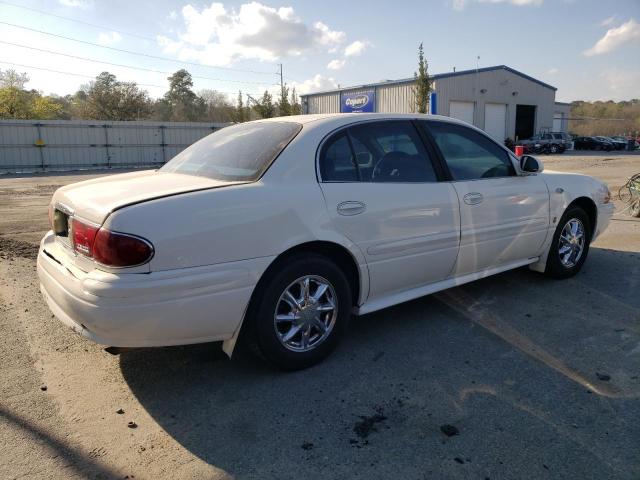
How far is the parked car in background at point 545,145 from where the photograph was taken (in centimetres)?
3969

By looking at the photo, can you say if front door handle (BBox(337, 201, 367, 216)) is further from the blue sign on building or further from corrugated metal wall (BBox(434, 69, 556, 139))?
the blue sign on building

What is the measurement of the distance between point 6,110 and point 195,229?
49.2 m

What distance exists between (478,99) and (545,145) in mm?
6455

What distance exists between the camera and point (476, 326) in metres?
3.95

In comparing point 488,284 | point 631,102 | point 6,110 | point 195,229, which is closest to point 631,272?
point 488,284

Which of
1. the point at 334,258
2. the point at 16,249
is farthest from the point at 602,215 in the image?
the point at 16,249

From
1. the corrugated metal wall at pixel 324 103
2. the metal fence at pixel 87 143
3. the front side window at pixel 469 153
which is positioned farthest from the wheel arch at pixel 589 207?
the corrugated metal wall at pixel 324 103

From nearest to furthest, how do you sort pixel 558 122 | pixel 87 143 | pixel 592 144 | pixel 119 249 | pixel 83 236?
pixel 119 249
pixel 83 236
pixel 87 143
pixel 592 144
pixel 558 122

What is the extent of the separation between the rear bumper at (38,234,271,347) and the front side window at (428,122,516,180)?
189cm

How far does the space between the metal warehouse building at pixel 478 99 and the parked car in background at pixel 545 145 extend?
3468mm

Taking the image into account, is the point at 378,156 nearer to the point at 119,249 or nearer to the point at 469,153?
the point at 469,153

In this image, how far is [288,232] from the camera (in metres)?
3.02

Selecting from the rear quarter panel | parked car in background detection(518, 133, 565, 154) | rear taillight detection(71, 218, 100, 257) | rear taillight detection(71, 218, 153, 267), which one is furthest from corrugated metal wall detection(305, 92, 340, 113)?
rear taillight detection(71, 218, 153, 267)

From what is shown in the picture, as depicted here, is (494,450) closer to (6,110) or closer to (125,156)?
(125,156)
